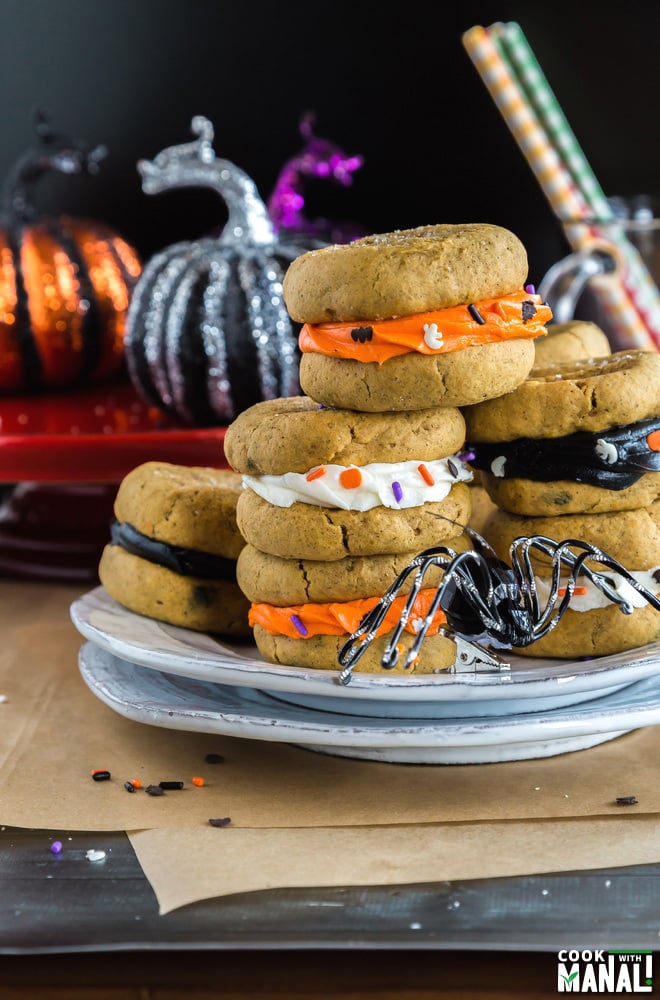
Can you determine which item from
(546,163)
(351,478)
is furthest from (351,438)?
(546,163)

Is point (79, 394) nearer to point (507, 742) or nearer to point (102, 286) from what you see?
point (102, 286)

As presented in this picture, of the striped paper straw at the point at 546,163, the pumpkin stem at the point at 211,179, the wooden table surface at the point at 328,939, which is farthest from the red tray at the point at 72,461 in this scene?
the wooden table surface at the point at 328,939

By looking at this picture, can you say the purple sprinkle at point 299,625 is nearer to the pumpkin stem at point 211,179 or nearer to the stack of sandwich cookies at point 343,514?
the stack of sandwich cookies at point 343,514

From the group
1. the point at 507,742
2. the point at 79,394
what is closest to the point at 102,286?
the point at 79,394

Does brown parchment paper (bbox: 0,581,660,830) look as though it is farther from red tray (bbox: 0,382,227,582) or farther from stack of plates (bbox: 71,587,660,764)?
red tray (bbox: 0,382,227,582)

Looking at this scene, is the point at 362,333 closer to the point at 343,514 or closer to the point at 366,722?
the point at 343,514

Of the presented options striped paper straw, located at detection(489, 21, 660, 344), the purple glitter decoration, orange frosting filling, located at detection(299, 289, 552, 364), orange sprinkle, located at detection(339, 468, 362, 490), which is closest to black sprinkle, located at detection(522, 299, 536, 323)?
orange frosting filling, located at detection(299, 289, 552, 364)
